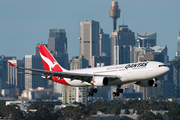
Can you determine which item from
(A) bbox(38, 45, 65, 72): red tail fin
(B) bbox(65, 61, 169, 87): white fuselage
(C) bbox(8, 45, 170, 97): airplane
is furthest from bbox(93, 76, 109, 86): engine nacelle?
(A) bbox(38, 45, 65, 72): red tail fin

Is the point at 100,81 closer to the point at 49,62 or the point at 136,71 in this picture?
the point at 136,71

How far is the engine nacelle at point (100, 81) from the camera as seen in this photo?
3419 inches

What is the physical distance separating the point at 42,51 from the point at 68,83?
1059cm

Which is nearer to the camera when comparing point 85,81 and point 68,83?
point 85,81

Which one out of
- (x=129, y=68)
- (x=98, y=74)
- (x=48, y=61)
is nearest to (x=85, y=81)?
(x=98, y=74)

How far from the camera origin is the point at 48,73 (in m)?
88.8

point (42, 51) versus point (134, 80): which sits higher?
point (42, 51)

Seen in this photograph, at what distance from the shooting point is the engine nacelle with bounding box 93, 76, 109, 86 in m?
86.8

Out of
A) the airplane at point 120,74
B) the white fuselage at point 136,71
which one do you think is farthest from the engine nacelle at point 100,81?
the white fuselage at point 136,71

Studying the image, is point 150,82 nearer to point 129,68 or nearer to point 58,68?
point 129,68

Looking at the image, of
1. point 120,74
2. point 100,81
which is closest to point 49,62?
point 100,81

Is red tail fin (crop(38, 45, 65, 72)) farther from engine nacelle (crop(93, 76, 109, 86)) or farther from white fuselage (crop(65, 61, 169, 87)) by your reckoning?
engine nacelle (crop(93, 76, 109, 86))

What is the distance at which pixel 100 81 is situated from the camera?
8688 cm

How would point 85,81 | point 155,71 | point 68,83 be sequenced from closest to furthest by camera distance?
1. point 155,71
2. point 85,81
3. point 68,83
